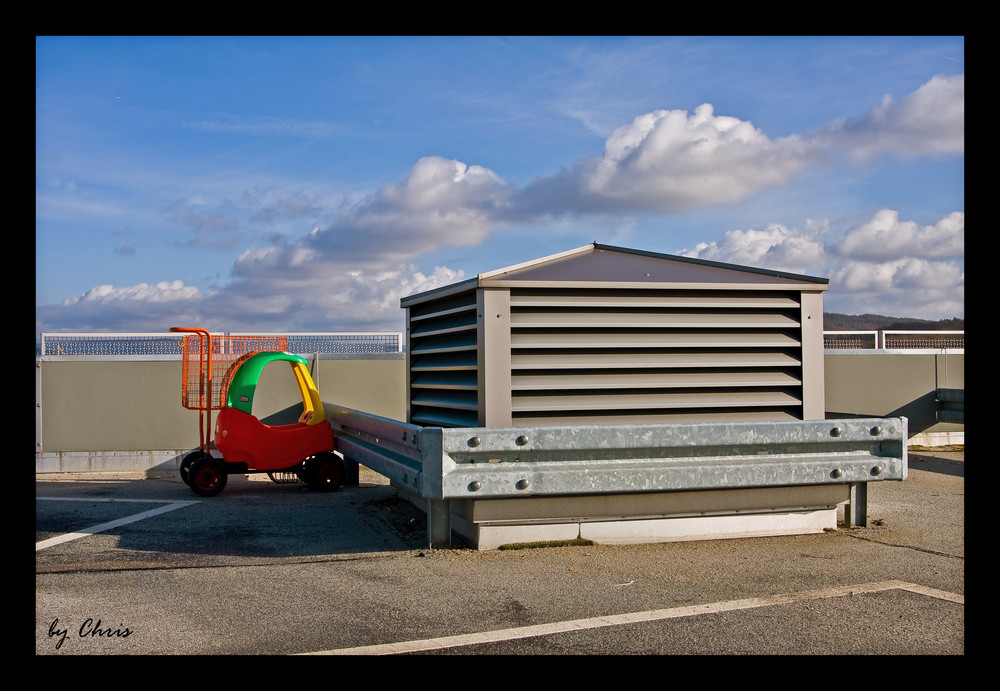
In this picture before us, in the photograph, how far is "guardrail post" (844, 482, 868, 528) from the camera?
649cm

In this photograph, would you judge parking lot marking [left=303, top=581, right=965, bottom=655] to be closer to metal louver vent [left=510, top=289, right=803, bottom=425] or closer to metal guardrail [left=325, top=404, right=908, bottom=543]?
metal guardrail [left=325, top=404, right=908, bottom=543]

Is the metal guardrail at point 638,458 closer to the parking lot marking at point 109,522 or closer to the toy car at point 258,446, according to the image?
the parking lot marking at point 109,522

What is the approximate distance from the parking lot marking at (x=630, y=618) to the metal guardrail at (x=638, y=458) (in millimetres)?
1231

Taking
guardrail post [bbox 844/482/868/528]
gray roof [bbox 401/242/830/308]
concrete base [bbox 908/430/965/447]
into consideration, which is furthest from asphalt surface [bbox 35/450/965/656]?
concrete base [bbox 908/430/965/447]

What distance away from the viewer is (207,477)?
964cm

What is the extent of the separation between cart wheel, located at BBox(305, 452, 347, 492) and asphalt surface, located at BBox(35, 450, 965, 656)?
2431 millimetres
